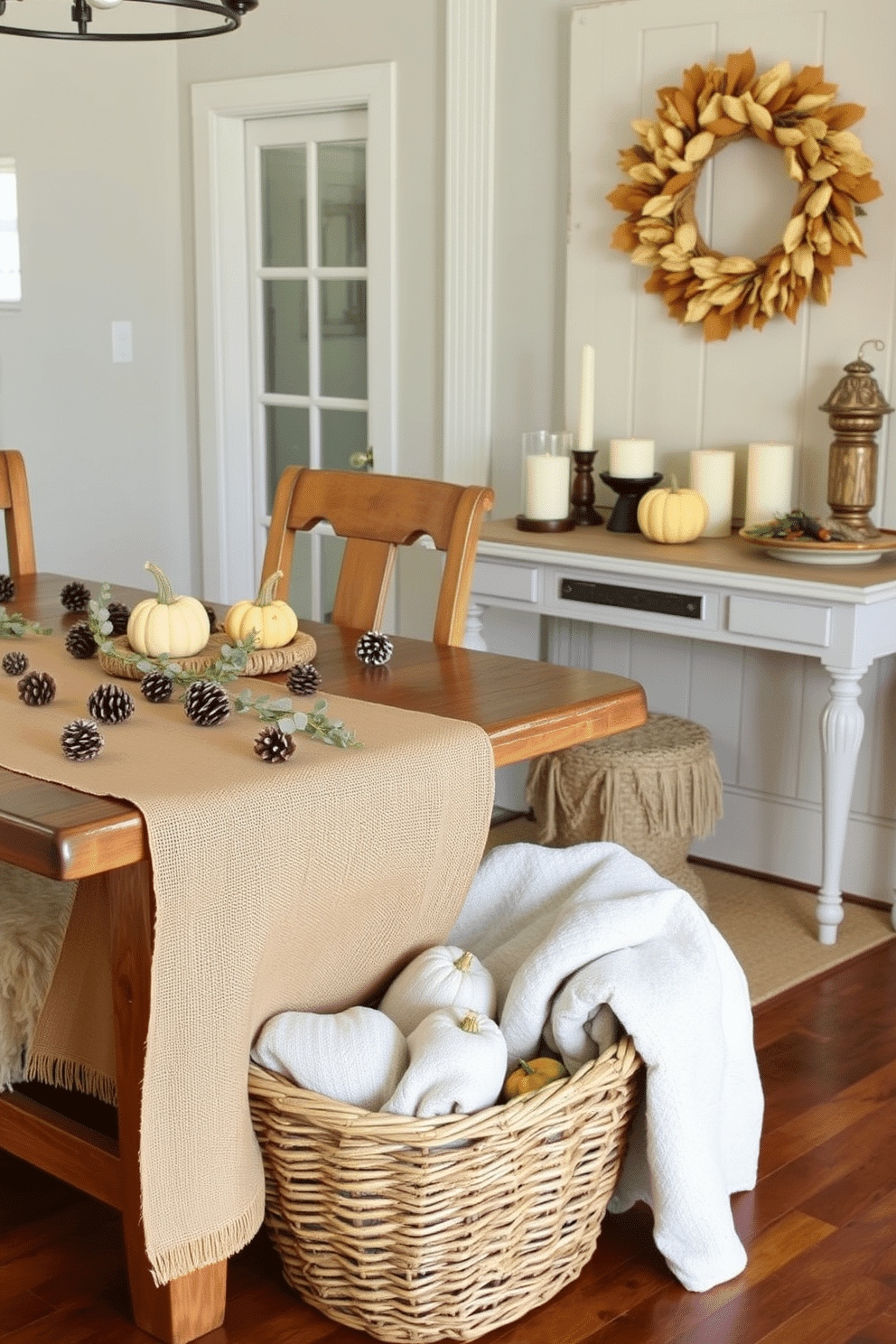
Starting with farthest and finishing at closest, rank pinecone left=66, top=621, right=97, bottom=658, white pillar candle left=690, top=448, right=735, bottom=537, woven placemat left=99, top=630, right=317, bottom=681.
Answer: white pillar candle left=690, top=448, right=735, bottom=537
pinecone left=66, top=621, right=97, bottom=658
woven placemat left=99, top=630, right=317, bottom=681

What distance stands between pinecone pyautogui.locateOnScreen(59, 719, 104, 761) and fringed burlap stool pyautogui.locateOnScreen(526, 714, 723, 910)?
1621 millimetres

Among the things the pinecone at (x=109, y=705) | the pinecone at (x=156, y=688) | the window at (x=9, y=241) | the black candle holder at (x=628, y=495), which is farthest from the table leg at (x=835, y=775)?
the window at (x=9, y=241)

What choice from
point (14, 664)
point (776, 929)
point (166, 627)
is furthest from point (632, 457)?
point (14, 664)

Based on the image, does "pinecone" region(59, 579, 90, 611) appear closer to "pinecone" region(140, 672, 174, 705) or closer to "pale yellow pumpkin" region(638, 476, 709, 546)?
"pinecone" region(140, 672, 174, 705)

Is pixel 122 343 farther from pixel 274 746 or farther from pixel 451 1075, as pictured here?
pixel 451 1075

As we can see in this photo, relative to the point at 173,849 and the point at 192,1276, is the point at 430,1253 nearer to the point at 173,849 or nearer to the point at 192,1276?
the point at 192,1276

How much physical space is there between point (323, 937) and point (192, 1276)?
0.42m

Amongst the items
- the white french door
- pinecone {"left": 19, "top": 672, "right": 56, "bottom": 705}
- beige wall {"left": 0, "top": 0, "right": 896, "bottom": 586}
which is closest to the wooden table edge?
pinecone {"left": 19, "top": 672, "right": 56, "bottom": 705}

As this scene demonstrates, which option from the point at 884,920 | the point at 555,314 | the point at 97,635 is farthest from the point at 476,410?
the point at 97,635

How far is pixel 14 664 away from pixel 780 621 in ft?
4.91

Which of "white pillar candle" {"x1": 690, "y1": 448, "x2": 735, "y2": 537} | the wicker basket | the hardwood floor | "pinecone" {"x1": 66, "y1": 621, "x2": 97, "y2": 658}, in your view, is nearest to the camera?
the wicker basket

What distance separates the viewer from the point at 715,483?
3.30 m

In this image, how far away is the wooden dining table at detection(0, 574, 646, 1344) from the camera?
152 cm

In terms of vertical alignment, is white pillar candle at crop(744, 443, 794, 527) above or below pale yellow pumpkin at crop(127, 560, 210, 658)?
above
